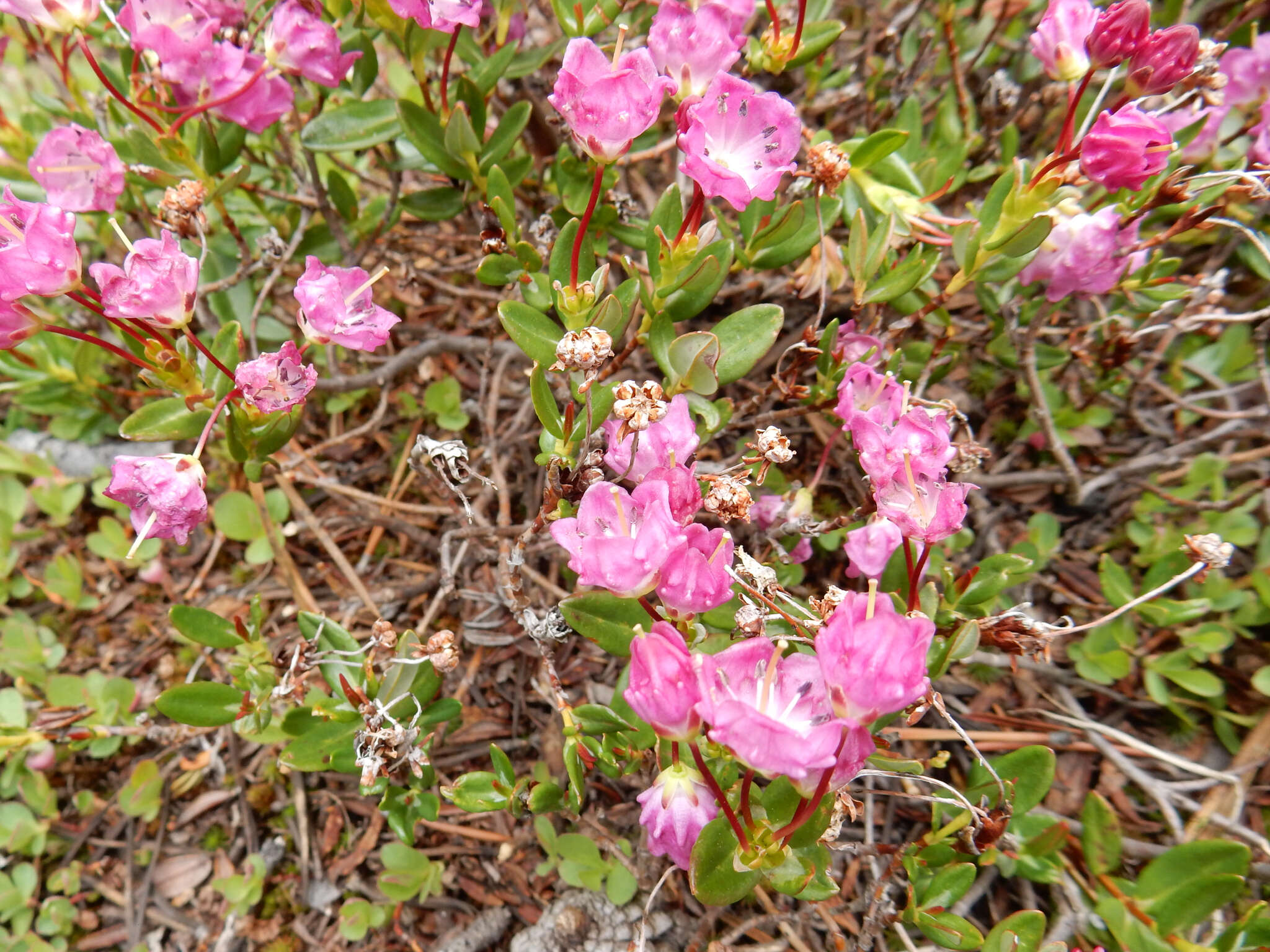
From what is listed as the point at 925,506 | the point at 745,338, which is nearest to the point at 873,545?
the point at 925,506

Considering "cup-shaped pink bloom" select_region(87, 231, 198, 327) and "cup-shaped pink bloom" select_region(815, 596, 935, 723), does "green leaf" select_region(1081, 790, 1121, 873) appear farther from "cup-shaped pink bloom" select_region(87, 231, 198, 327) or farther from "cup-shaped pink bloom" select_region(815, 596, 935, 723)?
"cup-shaped pink bloom" select_region(87, 231, 198, 327)

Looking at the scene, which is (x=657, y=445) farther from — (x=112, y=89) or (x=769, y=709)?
(x=112, y=89)

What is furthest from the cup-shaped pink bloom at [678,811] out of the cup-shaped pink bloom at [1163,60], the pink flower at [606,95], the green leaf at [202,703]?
the cup-shaped pink bloom at [1163,60]

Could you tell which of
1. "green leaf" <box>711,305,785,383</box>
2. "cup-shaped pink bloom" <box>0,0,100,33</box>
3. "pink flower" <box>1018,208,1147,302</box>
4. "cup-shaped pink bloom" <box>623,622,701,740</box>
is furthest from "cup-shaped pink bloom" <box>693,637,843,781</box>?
"cup-shaped pink bloom" <box>0,0,100,33</box>

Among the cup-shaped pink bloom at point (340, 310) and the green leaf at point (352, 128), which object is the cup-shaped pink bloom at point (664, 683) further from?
the green leaf at point (352, 128)

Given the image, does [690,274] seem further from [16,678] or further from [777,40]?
[16,678]
